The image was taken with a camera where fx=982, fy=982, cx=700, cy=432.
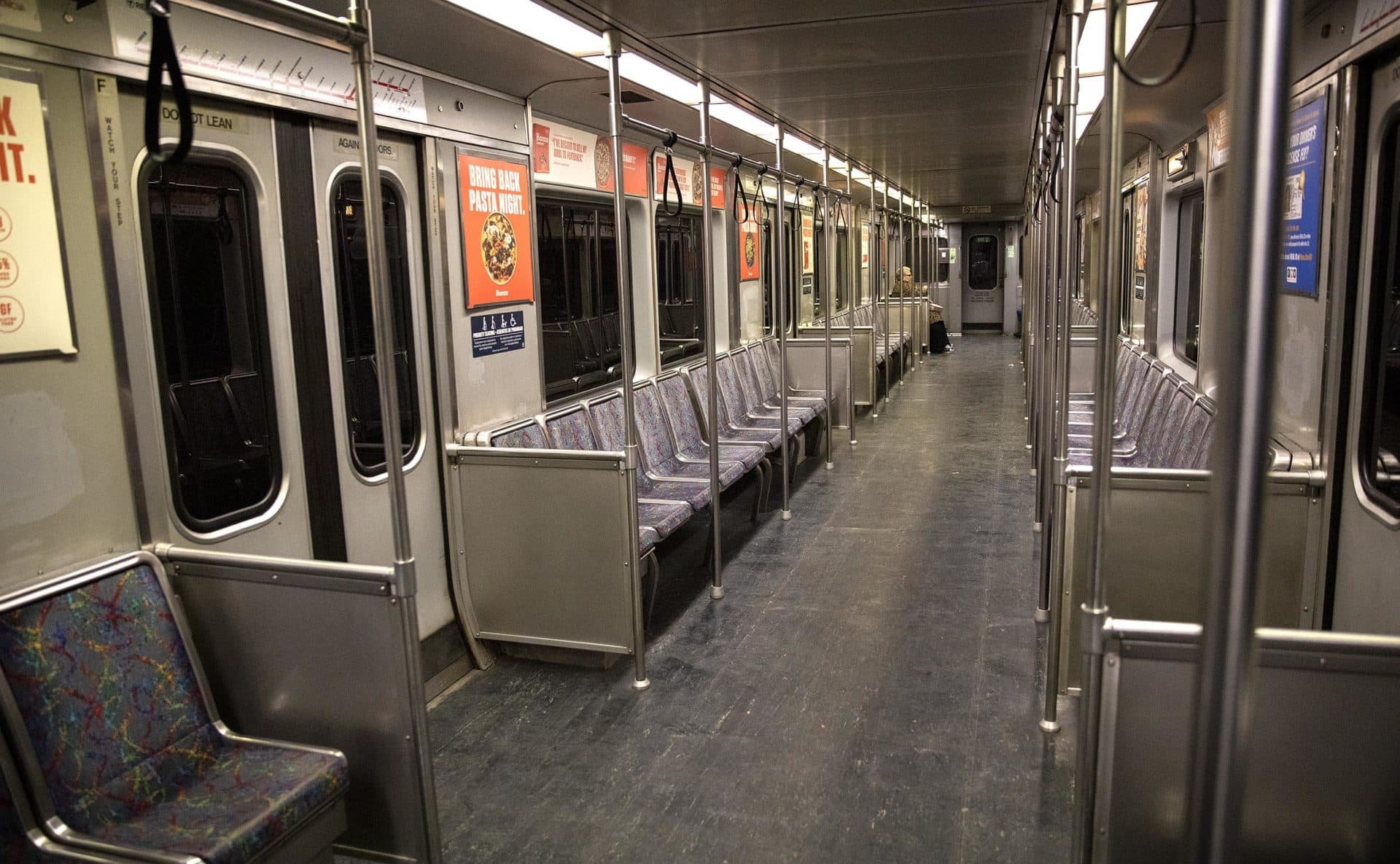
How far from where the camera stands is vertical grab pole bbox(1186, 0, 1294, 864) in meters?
0.71

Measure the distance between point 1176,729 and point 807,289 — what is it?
10785 millimetres

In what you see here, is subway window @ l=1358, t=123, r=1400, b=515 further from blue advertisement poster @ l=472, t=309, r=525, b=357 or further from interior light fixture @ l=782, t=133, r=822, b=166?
interior light fixture @ l=782, t=133, r=822, b=166

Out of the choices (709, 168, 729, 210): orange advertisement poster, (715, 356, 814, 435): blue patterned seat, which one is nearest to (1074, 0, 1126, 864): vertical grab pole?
(715, 356, 814, 435): blue patterned seat

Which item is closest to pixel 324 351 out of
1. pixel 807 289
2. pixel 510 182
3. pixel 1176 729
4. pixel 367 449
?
pixel 367 449

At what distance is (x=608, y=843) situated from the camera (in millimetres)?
3088

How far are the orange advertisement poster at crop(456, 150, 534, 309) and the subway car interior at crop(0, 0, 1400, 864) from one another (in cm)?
2

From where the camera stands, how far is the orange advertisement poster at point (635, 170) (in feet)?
22.4

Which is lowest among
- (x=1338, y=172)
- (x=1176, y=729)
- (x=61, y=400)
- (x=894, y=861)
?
(x=894, y=861)

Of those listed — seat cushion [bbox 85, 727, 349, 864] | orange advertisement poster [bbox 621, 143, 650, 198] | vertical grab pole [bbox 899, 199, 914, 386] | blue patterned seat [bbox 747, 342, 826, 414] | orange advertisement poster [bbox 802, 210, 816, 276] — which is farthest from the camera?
vertical grab pole [bbox 899, 199, 914, 386]

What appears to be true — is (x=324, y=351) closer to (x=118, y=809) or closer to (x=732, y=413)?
(x=118, y=809)

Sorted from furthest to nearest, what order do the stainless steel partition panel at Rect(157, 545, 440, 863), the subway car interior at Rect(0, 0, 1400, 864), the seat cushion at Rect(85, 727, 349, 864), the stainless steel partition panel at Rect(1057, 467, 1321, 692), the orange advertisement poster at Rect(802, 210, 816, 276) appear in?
the orange advertisement poster at Rect(802, 210, 816, 276) < the stainless steel partition panel at Rect(1057, 467, 1321, 692) < the stainless steel partition panel at Rect(157, 545, 440, 863) < the seat cushion at Rect(85, 727, 349, 864) < the subway car interior at Rect(0, 0, 1400, 864)

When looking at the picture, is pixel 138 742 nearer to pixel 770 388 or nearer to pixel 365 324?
pixel 365 324

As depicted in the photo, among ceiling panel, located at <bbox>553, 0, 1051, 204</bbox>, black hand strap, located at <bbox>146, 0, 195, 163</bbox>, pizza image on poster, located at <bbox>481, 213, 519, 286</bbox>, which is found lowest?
pizza image on poster, located at <bbox>481, 213, 519, 286</bbox>

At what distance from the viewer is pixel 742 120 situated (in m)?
6.80
